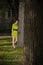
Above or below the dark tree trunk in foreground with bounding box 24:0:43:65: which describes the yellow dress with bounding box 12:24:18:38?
below

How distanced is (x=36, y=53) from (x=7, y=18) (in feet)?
115

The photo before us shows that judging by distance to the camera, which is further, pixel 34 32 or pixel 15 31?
pixel 15 31

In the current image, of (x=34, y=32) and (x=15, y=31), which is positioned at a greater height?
(x=34, y=32)

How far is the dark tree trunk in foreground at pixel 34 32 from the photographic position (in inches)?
175

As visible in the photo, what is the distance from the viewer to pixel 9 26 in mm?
37094

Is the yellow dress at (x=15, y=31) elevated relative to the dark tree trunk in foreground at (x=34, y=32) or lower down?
lower down

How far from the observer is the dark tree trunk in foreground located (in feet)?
14.6

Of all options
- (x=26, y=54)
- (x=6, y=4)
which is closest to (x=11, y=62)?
(x=26, y=54)

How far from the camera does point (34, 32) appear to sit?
4504 mm

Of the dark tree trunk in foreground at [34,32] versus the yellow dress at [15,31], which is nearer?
the dark tree trunk in foreground at [34,32]

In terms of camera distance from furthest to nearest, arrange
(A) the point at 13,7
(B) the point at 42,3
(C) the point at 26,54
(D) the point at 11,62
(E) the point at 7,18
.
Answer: (E) the point at 7,18 < (A) the point at 13,7 < (D) the point at 11,62 < (C) the point at 26,54 < (B) the point at 42,3

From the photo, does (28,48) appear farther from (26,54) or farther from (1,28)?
(1,28)

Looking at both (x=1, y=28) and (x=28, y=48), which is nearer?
(x=28, y=48)

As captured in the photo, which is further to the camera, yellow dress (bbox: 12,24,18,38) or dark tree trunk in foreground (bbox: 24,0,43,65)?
yellow dress (bbox: 12,24,18,38)
